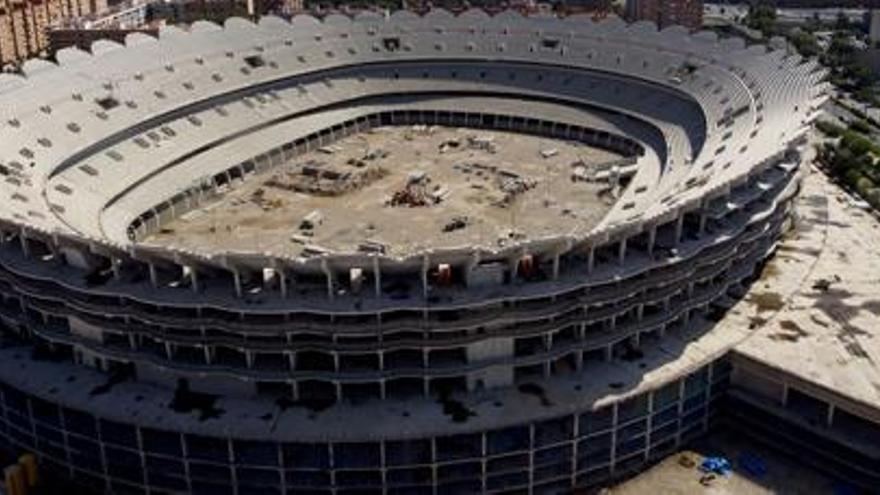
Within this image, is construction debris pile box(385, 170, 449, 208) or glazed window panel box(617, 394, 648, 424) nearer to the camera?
glazed window panel box(617, 394, 648, 424)

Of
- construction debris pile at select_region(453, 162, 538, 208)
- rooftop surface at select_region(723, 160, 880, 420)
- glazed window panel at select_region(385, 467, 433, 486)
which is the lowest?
glazed window panel at select_region(385, 467, 433, 486)

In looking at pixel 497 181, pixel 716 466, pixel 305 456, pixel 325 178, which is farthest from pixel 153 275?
pixel 497 181

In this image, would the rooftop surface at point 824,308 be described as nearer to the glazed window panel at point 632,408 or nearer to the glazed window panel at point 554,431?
the glazed window panel at point 632,408

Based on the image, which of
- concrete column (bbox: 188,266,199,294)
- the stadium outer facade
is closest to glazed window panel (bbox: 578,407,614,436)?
the stadium outer facade

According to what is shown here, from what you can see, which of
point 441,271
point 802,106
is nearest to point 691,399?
point 441,271

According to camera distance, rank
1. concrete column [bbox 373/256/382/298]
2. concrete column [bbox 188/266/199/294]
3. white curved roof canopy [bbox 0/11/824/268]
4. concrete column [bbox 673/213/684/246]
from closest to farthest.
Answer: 1. concrete column [bbox 373/256/382/298]
2. concrete column [bbox 188/266/199/294]
3. concrete column [bbox 673/213/684/246]
4. white curved roof canopy [bbox 0/11/824/268]

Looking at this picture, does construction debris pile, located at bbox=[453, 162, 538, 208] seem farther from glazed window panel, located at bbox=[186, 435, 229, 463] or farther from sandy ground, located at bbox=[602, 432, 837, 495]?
glazed window panel, located at bbox=[186, 435, 229, 463]

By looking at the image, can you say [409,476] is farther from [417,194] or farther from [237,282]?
[417,194]

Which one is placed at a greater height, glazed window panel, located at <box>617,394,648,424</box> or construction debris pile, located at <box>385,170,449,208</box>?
construction debris pile, located at <box>385,170,449,208</box>
